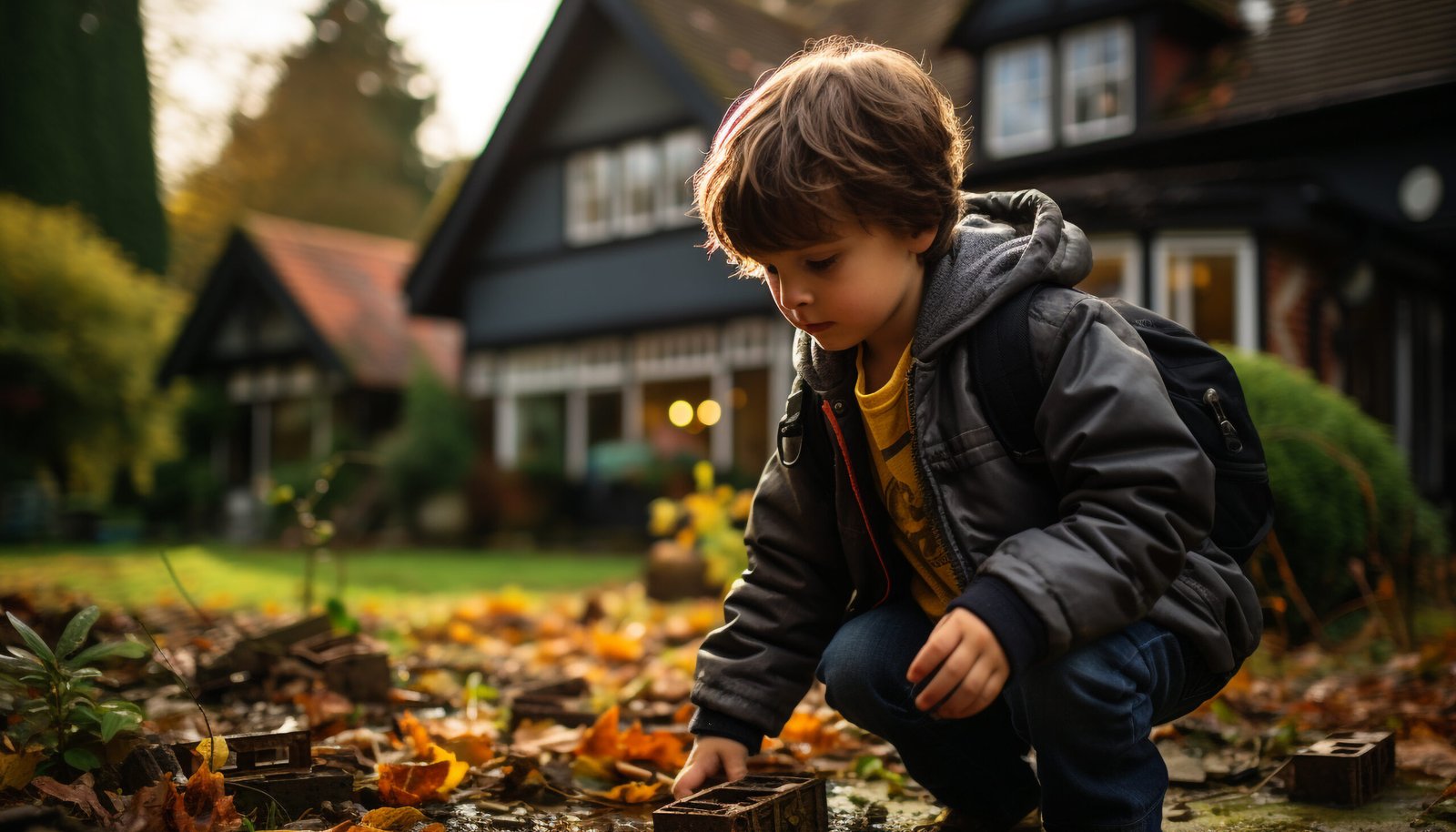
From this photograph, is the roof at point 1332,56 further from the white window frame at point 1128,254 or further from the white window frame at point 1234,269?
the white window frame at point 1128,254

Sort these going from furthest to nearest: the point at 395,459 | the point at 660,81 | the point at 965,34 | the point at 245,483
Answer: the point at 245,483, the point at 395,459, the point at 660,81, the point at 965,34

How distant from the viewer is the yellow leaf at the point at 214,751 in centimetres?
189

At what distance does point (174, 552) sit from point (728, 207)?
97.6 inches

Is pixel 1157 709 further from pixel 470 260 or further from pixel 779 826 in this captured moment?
pixel 470 260

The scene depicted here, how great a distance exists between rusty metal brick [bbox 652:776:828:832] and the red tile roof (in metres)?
16.5

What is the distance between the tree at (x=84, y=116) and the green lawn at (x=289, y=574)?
11.8 m

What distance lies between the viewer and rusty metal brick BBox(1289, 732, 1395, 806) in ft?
7.14

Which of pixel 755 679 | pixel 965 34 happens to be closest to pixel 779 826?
pixel 755 679

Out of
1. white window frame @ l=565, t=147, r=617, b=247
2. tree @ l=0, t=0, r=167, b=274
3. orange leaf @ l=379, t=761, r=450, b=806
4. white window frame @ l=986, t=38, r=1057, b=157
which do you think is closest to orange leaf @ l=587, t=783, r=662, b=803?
orange leaf @ l=379, t=761, r=450, b=806

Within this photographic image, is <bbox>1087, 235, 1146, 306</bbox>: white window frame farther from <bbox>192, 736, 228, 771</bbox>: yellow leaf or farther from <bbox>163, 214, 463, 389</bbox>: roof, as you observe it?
<bbox>163, 214, 463, 389</bbox>: roof

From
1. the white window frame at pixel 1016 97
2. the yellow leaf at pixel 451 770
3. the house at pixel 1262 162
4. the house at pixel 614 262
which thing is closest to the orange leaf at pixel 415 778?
the yellow leaf at pixel 451 770

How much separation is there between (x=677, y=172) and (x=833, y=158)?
521 inches

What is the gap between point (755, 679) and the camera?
6.64 ft

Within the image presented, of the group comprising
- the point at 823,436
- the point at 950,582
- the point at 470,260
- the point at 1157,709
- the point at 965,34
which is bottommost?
the point at 1157,709
